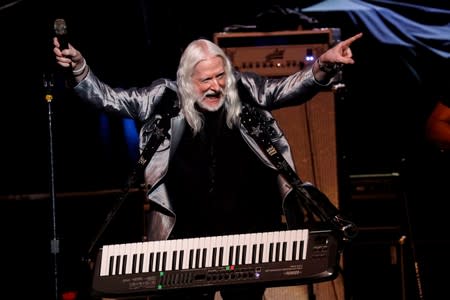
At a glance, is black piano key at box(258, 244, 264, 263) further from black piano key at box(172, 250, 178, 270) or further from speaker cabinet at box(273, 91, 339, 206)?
speaker cabinet at box(273, 91, 339, 206)

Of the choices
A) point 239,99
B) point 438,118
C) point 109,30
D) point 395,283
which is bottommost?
point 395,283

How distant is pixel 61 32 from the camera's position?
3510 mm

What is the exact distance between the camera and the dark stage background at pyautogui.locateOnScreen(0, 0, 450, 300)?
5930 mm

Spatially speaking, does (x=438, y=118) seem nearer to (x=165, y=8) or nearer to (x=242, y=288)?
(x=242, y=288)

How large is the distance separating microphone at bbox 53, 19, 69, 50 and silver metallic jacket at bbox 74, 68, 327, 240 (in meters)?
0.27

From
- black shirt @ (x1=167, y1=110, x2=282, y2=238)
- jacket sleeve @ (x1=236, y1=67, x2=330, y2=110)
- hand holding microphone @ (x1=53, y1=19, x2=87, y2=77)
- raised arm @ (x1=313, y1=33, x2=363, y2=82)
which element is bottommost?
black shirt @ (x1=167, y1=110, x2=282, y2=238)

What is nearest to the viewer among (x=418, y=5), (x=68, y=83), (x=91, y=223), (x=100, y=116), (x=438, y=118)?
(x=68, y=83)

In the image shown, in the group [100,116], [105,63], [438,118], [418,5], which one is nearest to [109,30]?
[105,63]

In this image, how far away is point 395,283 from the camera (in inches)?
217

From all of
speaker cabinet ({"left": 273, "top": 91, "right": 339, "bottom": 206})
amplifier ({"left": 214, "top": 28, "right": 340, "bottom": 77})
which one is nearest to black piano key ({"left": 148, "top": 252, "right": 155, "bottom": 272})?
speaker cabinet ({"left": 273, "top": 91, "right": 339, "bottom": 206})

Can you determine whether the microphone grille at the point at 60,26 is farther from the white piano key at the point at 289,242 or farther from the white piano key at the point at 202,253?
the white piano key at the point at 289,242

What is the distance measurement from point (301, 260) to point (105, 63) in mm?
3821

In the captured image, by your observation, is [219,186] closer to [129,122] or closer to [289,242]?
[289,242]

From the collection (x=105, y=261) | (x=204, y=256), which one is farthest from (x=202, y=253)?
(x=105, y=261)
